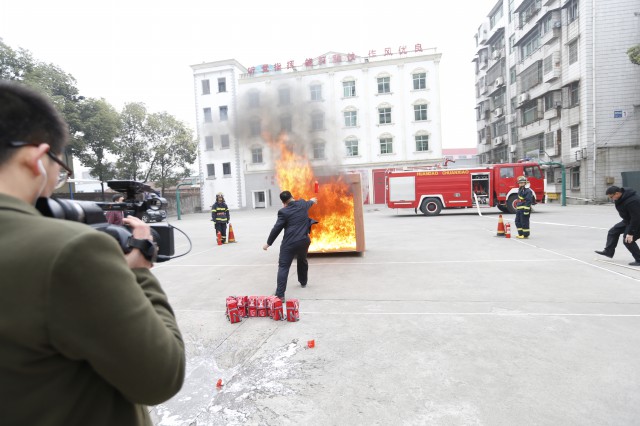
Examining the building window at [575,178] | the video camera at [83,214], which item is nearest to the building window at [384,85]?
the building window at [575,178]

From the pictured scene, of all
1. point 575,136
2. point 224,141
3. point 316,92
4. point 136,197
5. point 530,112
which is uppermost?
point 530,112

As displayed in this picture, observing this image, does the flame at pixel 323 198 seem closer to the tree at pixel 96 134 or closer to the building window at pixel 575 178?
the tree at pixel 96 134

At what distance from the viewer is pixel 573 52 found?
24062mm

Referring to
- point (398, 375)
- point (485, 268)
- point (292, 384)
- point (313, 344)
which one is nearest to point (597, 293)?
point (485, 268)

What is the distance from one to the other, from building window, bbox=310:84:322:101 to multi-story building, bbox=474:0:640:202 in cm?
1900

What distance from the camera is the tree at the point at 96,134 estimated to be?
24.3m

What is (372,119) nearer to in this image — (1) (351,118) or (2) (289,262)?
(1) (351,118)

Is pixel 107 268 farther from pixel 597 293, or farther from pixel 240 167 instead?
pixel 240 167

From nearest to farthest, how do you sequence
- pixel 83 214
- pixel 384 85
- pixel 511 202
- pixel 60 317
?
pixel 60 317
pixel 83 214
pixel 511 202
pixel 384 85

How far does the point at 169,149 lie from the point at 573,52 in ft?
97.2

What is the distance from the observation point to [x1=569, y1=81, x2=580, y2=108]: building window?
23828 millimetres

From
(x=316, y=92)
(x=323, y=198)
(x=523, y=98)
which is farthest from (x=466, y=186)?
(x=523, y=98)

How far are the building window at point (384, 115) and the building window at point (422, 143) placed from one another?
2.97 metres

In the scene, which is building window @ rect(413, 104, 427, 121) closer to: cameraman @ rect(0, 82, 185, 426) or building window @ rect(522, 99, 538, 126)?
building window @ rect(522, 99, 538, 126)
